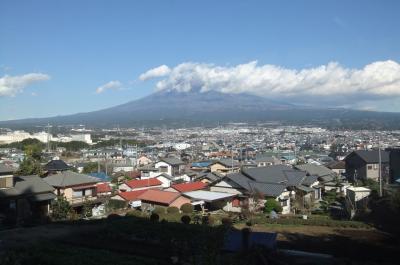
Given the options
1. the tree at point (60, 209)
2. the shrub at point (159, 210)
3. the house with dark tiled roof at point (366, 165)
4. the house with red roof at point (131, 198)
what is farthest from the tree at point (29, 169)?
the house with dark tiled roof at point (366, 165)

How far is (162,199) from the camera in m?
23.2

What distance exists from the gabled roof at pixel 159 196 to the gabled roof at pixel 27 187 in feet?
16.5

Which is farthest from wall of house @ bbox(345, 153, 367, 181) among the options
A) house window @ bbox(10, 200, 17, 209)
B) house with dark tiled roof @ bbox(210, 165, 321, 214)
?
house window @ bbox(10, 200, 17, 209)

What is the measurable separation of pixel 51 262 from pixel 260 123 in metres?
183

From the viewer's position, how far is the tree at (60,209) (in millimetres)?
19875

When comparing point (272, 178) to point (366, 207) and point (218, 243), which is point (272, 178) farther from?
point (218, 243)

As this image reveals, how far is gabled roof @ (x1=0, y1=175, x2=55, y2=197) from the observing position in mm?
19172

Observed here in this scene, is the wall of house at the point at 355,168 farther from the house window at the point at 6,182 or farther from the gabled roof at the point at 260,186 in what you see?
the house window at the point at 6,182

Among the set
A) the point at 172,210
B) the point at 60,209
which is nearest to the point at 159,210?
the point at 172,210

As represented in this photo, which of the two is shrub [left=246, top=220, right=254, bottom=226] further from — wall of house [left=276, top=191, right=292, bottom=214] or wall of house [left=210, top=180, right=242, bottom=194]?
wall of house [left=210, top=180, right=242, bottom=194]

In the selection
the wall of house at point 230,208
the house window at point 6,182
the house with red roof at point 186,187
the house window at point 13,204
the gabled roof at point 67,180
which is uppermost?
the house window at point 6,182

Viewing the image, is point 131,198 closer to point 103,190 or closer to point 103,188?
point 103,190

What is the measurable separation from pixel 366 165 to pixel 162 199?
1719 centimetres

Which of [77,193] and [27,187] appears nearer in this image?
[27,187]
